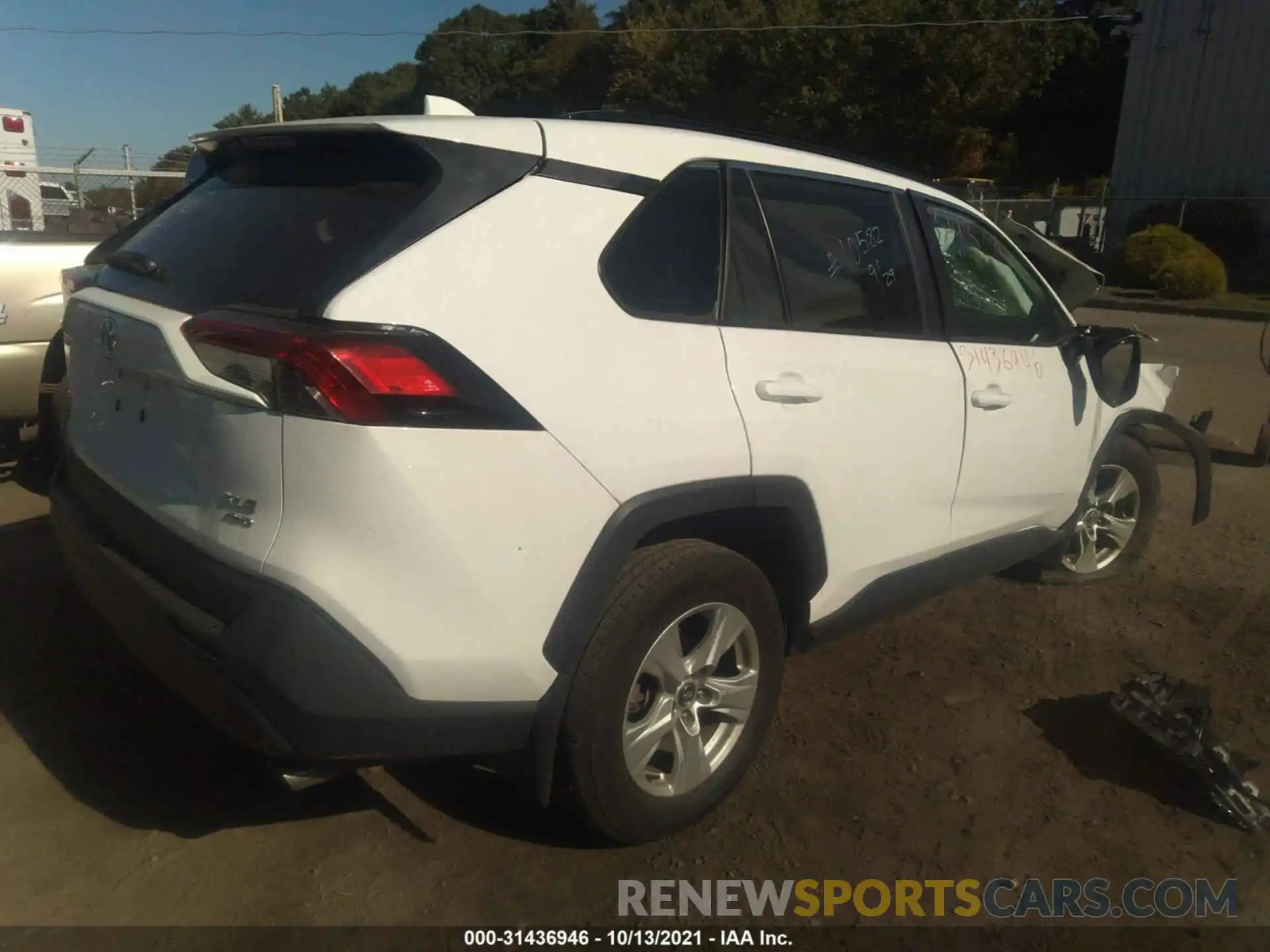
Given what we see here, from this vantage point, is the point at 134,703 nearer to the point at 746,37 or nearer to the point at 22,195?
the point at 22,195

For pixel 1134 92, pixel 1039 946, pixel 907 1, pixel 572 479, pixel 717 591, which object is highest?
pixel 907 1

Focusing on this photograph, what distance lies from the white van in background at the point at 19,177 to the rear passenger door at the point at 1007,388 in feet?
31.3

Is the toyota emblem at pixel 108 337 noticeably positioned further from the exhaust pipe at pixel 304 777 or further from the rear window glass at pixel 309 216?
the exhaust pipe at pixel 304 777

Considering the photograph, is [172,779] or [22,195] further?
[22,195]

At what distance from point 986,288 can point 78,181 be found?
13.9m

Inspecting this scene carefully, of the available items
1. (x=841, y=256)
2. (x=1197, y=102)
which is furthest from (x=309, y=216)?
(x=1197, y=102)

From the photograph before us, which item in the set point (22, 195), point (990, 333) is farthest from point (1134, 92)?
point (990, 333)

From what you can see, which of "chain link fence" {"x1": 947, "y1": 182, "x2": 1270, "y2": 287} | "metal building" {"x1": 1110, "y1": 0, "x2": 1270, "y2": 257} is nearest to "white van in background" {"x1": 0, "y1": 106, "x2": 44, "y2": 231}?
"chain link fence" {"x1": 947, "y1": 182, "x2": 1270, "y2": 287}

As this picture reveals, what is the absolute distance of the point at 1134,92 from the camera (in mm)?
26406

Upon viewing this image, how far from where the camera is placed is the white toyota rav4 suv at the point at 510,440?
2.04m

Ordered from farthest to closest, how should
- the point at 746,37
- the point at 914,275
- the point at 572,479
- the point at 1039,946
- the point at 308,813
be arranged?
the point at 746,37, the point at 914,275, the point at 308,813, the point at 1039,946, the point at 572,479

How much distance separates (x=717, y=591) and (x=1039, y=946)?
3.84ft
